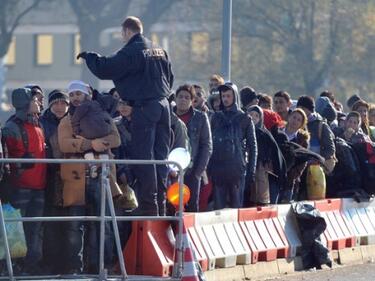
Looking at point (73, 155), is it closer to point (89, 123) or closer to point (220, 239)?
point (89, 123)

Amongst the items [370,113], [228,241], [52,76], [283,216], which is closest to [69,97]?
[228,241]

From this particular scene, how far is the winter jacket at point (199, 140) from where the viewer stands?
14.4 m

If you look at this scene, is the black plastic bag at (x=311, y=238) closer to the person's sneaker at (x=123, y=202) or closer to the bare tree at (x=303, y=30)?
the person's sneaker at (x=123, y=202)

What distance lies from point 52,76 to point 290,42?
37819 millimetres

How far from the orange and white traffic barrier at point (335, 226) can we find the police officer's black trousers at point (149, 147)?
3622mm

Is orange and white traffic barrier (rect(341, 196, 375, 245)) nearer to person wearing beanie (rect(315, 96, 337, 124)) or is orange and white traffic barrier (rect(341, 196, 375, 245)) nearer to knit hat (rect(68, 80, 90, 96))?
person wearing beanie (rect(315, 96, 337, 124))

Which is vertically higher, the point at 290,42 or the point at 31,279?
the point at 290,42

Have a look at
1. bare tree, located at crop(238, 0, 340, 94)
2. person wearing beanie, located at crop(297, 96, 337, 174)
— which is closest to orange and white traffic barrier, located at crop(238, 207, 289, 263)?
person wearing beanie, located at crop(297, 96, 337, 174)

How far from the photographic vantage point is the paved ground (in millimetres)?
14627

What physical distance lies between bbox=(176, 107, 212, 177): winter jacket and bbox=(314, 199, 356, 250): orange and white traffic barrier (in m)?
2.23

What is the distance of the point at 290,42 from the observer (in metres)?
50.5

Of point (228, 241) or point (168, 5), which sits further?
point (168, 5)

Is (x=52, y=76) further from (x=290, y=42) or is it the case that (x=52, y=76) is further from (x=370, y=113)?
(x=370, y=113)

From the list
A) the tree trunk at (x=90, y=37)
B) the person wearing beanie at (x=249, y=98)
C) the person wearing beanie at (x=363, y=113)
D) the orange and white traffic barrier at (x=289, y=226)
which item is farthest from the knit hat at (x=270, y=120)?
the tree trunk at (x=90, y=37)
